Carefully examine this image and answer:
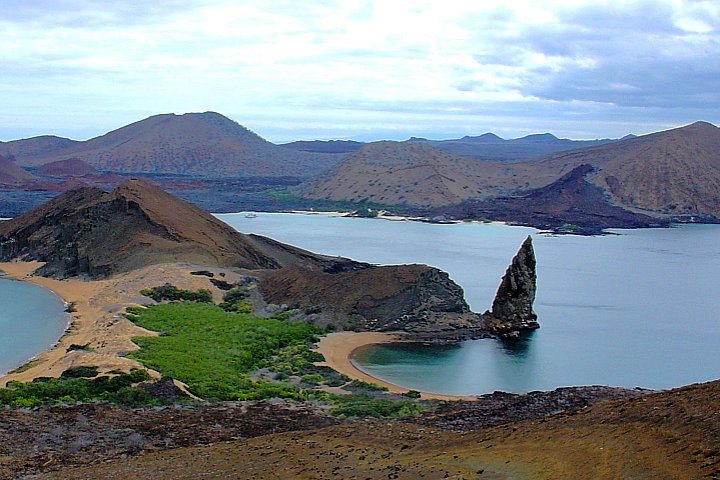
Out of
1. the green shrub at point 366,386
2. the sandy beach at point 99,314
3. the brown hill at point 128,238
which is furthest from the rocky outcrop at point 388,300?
the green shrub at point 366,386

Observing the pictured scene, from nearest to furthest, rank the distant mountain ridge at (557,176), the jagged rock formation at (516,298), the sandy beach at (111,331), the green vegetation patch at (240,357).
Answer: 1. the green vegetation patch at (240,357)
2. the sandy beach at (111,331)
3. the jagged rock formation at (516,298)
4. the distant mountain ridge at (557,176)

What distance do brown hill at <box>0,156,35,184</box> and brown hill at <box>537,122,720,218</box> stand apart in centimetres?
8576

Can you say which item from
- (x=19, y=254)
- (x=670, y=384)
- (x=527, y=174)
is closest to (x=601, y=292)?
(x=670, y=384)

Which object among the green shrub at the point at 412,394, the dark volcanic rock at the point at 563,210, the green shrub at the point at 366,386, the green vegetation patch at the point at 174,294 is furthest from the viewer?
the dark volcanic rock at the point at 563,210

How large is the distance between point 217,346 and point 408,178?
10123 centimetres

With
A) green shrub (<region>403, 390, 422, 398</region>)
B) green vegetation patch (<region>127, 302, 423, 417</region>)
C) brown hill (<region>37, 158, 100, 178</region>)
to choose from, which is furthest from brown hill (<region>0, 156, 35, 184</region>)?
green shrub (<region>403, 390, 422, 398</region>)

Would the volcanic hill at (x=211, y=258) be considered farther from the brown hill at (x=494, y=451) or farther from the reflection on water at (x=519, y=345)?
the brown hill at (x=494, y=451)

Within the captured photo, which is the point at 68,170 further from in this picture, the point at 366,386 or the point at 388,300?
the point at 366,386

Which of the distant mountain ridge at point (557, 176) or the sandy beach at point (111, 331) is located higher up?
the distant mountain ridge at point (557, 176)

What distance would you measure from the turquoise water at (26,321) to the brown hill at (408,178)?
264 feet

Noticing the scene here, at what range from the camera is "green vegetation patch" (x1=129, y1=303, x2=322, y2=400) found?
29.7 m

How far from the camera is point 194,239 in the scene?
56.3 meters

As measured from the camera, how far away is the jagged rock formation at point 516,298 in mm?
44197

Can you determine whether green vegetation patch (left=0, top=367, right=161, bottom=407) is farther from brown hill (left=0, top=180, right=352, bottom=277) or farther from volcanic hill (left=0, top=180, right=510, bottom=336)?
brown hill (left=0, top=180, right=352, bottom=277)
